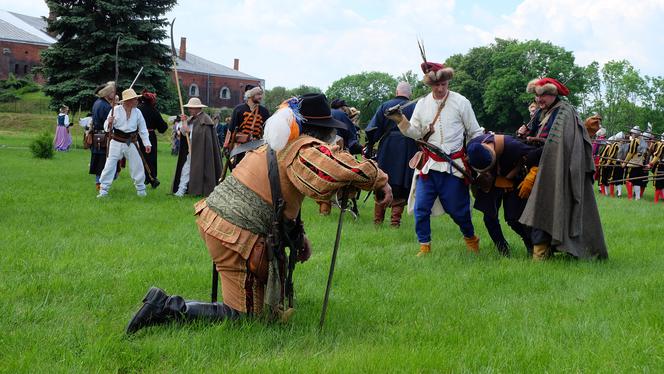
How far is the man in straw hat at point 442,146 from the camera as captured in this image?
22.5ft

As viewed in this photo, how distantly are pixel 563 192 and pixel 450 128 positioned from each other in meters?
1.32

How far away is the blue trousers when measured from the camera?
688cm

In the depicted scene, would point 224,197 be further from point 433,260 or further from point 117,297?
point 433,260

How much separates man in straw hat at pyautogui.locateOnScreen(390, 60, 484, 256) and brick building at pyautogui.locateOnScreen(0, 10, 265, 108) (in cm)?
5270

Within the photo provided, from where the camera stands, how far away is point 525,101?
56062 mm

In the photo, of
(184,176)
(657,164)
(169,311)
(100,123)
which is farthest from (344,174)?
(657,164)

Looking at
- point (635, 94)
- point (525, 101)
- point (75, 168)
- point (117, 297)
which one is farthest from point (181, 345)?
point (635, 94)

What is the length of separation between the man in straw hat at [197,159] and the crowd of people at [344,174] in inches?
1.0

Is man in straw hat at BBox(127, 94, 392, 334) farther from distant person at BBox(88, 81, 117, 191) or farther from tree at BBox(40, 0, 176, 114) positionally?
tree at BBox(40, 0, 176, 114)

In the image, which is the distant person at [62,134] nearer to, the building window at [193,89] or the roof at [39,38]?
the roof at [39,38]

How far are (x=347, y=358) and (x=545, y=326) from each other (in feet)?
5.10

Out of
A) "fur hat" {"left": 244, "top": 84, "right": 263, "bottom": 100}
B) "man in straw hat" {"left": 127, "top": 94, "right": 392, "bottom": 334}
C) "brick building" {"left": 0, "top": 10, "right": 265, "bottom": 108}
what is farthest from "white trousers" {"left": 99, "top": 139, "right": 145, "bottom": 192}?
"brick building" {"left": 0, "top": 10, "right": 265, "bottom": 108}

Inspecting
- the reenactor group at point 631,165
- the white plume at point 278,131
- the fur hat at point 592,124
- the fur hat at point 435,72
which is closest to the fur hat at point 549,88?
the fur hat at point 592,124

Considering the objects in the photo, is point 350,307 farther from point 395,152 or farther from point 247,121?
point 247,121
